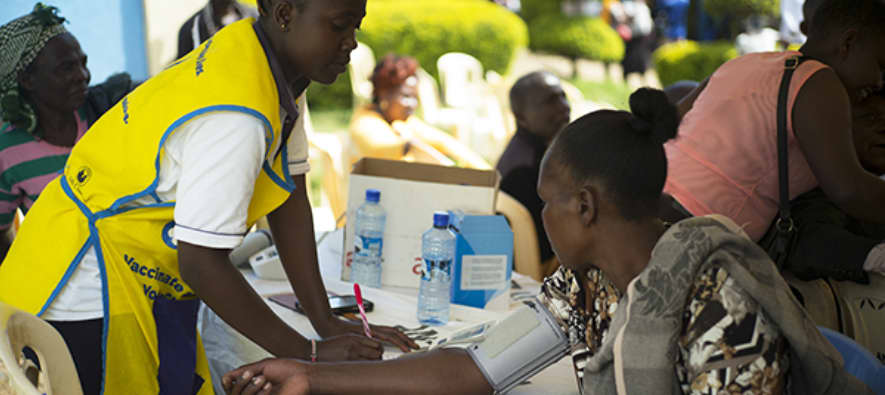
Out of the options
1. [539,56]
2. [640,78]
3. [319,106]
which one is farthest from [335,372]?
[539,56]

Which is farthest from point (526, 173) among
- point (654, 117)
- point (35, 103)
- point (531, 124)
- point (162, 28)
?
point (654, 117)

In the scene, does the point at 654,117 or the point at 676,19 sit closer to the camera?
the point at 654,117

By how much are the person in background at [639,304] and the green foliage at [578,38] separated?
1267cm

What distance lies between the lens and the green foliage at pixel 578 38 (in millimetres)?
13680

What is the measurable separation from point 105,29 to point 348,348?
210 centimetres

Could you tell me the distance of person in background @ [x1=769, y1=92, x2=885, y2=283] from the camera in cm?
196

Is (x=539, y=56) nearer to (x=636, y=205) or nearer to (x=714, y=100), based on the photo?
(x=714, y=100)

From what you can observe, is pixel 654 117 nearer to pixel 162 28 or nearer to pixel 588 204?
pixel 588 204

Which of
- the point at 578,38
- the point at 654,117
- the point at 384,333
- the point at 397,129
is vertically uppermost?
the point at 654,117

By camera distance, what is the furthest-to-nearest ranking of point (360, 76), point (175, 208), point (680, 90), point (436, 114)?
1. point (436, 114)
2. point (360, 76)
3. point (680, 90)
4. point (175, 208)

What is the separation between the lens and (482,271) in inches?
81.6

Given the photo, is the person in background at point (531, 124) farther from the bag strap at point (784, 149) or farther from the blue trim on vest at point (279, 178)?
the blue trim on vest at point (279, 178)

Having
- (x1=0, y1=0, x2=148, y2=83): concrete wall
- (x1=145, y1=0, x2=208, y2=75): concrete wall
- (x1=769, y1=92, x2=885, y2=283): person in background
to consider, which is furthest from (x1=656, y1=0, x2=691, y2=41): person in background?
(x1=769, y1=92, x2=885, y2=283): person in background

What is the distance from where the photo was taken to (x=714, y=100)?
2.16 metres
